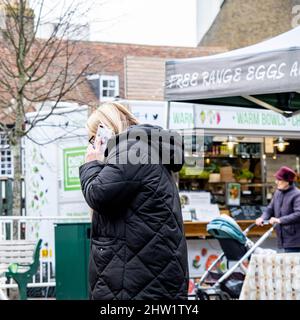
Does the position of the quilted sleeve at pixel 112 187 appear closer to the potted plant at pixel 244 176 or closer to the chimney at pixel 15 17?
the chimney at pixel 15 17

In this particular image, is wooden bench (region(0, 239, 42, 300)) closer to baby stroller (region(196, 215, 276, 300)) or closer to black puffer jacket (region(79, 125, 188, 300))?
baby stroller (region(196, 215, 276, 300))

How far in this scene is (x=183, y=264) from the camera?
9.53ft

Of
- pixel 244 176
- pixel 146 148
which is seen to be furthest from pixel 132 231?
pixel 244 176

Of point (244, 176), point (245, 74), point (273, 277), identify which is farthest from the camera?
point (244, 176)

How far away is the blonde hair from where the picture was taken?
2.94 m

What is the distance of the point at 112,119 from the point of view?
9.66 ft

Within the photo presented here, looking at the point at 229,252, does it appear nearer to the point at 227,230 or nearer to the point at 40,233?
the point at 227,230

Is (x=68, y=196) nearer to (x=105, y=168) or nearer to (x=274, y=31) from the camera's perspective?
(x=105, y=168)

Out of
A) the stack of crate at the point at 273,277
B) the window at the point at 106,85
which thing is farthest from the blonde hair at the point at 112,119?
the window at the point at 106,85

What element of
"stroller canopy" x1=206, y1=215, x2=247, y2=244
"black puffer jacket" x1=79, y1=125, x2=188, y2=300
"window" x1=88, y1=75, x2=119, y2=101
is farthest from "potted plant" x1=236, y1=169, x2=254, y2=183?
"black puffer jacket" x1=79, y1=125, x2=188, y2=300

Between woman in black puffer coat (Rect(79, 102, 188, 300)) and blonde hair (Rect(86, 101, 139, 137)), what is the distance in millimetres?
90

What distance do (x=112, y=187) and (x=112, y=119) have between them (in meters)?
0.37

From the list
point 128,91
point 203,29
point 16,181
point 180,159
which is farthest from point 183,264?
point 203,29

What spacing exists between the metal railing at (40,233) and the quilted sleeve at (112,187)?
482 cm
